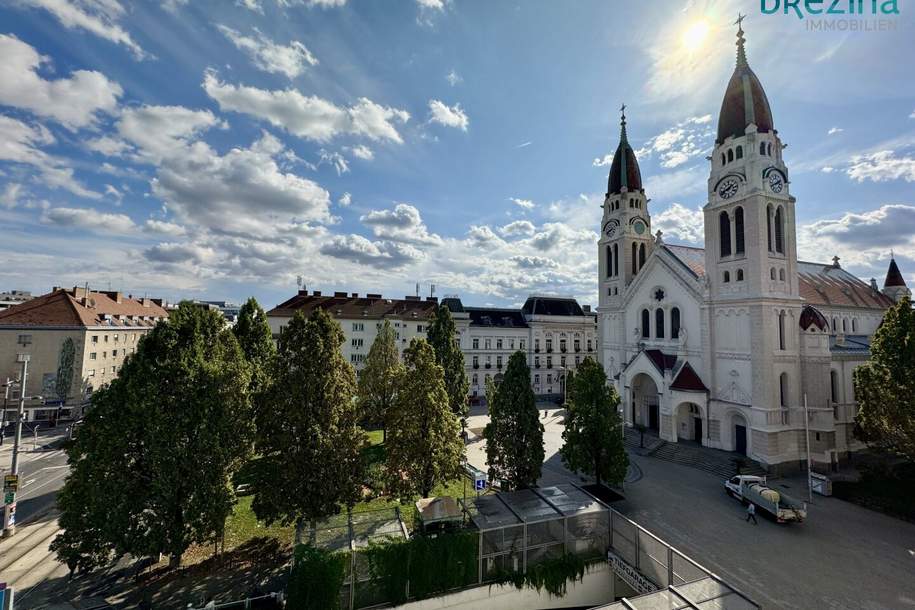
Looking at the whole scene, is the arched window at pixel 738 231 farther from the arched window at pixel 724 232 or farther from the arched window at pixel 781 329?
the arched window at pixel 781 329

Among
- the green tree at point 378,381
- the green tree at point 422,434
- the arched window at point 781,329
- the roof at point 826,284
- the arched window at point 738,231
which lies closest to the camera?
the green tree at point 422,434

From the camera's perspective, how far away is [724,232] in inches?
1348

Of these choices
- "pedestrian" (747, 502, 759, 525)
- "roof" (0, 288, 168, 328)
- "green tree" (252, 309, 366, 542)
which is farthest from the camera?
"roof" (0, 288, 168, 328)

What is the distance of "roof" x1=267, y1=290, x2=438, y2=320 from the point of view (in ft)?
190

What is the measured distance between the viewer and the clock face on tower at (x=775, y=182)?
32.0 metres

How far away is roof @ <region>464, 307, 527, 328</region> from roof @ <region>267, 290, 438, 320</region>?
21.2 ft

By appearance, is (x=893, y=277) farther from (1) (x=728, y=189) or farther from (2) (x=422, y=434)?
(2) (x=422, y=434)

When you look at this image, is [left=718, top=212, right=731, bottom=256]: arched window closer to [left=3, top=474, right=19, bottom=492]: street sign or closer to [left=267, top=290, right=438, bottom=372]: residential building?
A: [left=267, top=290, right=438, bottom=372]: residential building

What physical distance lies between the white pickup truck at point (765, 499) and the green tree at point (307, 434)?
21401 mm

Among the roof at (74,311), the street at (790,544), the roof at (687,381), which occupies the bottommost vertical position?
the street at (790,544)

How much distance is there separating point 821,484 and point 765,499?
6795 mm

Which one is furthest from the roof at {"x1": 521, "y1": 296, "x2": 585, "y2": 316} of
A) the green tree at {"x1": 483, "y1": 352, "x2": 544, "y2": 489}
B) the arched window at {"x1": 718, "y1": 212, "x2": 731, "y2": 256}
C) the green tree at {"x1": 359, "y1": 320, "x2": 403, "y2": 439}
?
the green tree at {"x1": 483, "y1": 352, "x2": 544, "y2": 489}

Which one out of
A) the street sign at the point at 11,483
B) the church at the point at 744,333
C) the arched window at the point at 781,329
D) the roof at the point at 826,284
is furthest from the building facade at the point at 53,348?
the arched window at the point at 781,329

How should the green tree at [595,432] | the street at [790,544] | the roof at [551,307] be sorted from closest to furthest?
the street at [790,544]
the green tree at [595,432]
the roof at [551,307]
